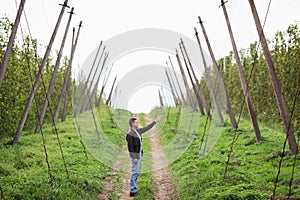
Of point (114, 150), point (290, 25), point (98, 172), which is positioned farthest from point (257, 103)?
point (98, 172)

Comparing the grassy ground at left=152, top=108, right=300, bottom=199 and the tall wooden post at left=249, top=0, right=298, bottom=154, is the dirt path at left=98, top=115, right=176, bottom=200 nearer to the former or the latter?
the grassy ground at left=152, top=108, right=300, bottom=199

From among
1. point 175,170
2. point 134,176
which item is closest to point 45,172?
point 134,176

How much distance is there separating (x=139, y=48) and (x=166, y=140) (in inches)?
229

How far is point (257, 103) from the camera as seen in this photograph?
27.1 metres

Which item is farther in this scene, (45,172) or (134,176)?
(45,172)

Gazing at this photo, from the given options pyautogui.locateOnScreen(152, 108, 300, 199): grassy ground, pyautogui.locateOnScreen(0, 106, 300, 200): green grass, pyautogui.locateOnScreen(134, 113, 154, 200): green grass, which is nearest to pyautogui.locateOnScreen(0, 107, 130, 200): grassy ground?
pyautogui.locateOnScreen(0, 106, 300, 200): green grass

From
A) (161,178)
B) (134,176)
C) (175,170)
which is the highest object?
(134,176)

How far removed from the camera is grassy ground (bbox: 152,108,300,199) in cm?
797

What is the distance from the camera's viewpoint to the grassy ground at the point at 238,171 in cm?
797

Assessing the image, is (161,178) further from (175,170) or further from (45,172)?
(45,172)

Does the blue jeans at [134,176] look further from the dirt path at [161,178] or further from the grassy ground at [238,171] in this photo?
the grassy ground at [238,171]

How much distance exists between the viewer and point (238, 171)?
9.90 meters

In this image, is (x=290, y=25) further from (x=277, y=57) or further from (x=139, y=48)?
(x=139, y=48)

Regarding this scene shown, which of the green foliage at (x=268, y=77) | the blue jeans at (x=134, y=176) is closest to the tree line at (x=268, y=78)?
the green foliage at (x=268, y=77)
